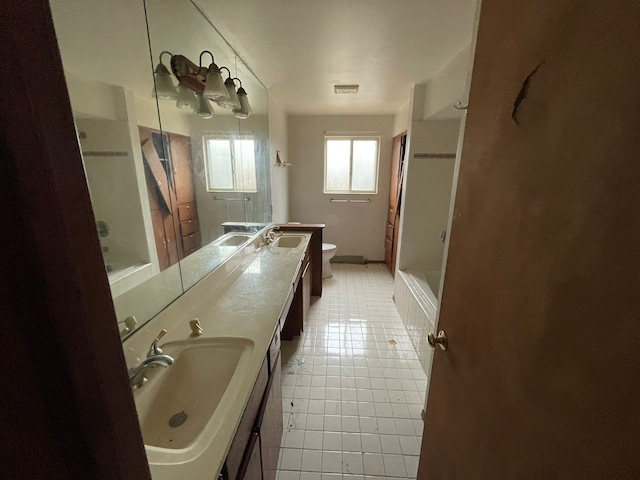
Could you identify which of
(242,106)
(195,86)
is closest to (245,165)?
(242,106)

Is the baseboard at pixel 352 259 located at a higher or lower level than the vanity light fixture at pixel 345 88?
lower

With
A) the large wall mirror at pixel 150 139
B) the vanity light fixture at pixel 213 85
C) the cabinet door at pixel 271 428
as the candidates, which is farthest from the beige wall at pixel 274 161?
the cabinet door at pixel 271 428

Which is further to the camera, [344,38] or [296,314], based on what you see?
[296,314]

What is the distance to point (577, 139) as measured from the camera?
1.39 feet

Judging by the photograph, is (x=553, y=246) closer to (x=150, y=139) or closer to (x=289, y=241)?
(x=150, y=139)

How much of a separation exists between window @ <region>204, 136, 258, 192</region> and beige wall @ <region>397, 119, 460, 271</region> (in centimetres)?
164

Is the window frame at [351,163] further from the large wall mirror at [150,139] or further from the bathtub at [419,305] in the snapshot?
the large wall mirror at [150,139]

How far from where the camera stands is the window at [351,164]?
396 cm

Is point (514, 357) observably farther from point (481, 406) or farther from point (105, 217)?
point (105, 217)

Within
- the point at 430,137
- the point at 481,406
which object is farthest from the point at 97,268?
the point at 430,137

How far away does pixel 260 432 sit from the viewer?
0.93m

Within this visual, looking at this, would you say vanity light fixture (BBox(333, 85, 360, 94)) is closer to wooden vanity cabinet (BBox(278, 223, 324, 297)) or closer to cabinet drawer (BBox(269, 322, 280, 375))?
wooden vanity cabinet (BBox(278, 223, 324, 297))

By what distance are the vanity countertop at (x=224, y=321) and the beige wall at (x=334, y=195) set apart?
213 cm

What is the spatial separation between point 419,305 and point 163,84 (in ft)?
7.34
